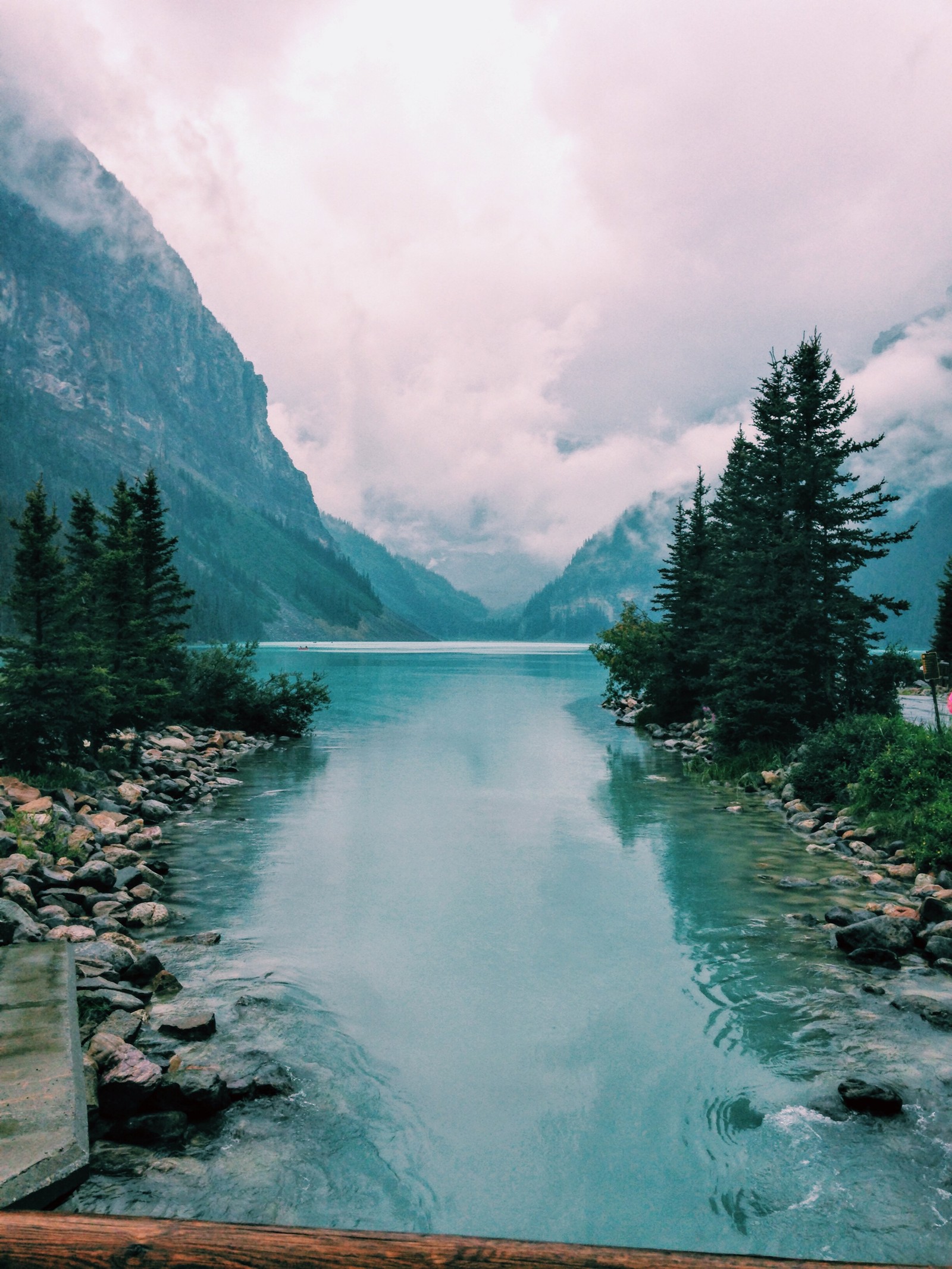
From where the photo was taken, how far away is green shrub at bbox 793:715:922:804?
22609mm

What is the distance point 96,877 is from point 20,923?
3538 millimetres

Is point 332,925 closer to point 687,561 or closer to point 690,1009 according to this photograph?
point 690,1009

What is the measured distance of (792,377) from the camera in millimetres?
30469

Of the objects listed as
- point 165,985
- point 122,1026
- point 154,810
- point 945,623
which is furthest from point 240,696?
point 945,623

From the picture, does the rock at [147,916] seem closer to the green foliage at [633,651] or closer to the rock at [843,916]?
the rock at [843,916]

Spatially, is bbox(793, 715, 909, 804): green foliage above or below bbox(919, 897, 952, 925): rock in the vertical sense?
above

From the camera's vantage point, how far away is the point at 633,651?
168 feet

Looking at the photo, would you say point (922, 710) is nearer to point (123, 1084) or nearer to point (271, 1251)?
point (123, 1084)

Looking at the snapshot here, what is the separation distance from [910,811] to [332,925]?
14198 mm

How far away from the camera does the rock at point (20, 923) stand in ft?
36.6

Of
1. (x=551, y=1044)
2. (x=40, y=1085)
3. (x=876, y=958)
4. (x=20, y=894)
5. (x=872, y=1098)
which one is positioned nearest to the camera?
(x=40, y=1085)

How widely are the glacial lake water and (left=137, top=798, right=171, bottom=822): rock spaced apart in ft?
5.81

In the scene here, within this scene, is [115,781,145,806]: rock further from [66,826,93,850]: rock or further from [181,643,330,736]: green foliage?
[181,643,330,736]: green foliage

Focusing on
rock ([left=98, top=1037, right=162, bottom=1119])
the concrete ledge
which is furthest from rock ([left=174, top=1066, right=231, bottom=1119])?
the concrete ledge
